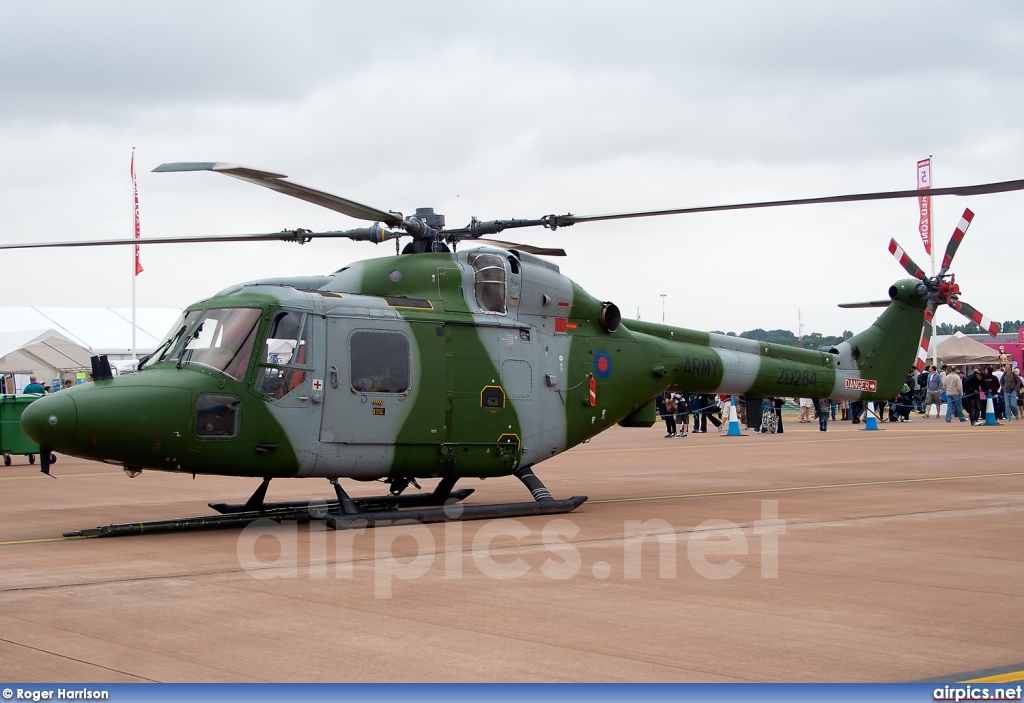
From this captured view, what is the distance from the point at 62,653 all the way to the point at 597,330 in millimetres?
8803

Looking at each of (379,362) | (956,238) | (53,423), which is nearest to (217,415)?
(53,423)

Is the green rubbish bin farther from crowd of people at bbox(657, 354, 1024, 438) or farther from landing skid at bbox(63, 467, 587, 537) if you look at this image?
crowd of people at bbox(657, 354, 1024, 438)

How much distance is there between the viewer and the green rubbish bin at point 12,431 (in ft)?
71.8

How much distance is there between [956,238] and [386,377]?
11.3 meters

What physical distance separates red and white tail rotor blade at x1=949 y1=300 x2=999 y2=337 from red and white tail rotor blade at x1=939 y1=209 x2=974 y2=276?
26.3 inches

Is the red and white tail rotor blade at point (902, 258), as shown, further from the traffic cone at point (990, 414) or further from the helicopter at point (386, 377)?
the traffic cone at point (990, 414)

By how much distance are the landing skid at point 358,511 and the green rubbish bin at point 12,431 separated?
11.7m

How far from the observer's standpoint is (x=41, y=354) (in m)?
37.2

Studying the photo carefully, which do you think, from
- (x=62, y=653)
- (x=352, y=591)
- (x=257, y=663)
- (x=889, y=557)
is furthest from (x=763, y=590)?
(x=62, y=653)

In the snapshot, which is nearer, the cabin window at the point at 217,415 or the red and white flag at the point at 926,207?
the cabin window at the point at 217,415

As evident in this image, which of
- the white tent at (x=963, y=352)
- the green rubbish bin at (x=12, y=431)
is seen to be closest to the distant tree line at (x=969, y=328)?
the white tent at (x=963, y=352)

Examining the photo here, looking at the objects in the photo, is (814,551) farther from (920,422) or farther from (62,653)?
(920,422)

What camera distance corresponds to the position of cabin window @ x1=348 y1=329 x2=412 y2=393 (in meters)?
11.3

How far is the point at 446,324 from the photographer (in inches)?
472
